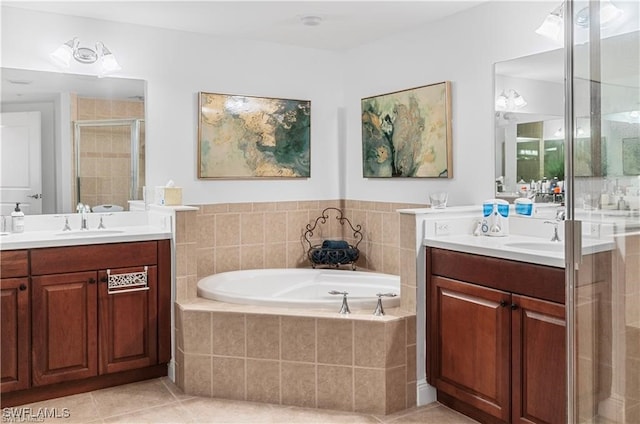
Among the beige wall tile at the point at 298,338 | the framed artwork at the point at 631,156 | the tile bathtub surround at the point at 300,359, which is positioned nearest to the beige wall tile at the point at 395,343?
the tile bathtub surround at the point at 300,359

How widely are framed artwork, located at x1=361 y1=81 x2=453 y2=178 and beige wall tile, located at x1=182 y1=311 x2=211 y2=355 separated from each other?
5.83 ft

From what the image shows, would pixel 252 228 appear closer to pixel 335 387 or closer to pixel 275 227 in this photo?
pixel 275 227

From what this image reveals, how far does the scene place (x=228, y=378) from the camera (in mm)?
3160

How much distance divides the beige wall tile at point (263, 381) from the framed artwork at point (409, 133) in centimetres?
168

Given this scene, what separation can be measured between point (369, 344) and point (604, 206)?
1939 mm

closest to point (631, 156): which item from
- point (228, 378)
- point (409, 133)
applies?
point (228, 378)

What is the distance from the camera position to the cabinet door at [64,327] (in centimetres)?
304

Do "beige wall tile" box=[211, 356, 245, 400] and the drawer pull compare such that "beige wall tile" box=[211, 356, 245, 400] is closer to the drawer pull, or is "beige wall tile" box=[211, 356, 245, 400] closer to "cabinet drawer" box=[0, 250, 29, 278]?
the drawer pull

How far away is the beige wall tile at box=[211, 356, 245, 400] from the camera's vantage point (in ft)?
10.3

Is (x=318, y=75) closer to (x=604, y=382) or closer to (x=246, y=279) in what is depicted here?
(x=246, y=279)

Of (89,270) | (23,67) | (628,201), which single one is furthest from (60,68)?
(628,201)

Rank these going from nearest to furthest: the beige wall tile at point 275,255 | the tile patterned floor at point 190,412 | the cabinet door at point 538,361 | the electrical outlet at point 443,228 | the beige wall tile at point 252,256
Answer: the cabinet door at point 538,361 < the tile patterned floor at point 190,412 < the electrical outlet at point 443,228 < the beige wall tile at point 252,256 < the beige wall tile at point 275,255

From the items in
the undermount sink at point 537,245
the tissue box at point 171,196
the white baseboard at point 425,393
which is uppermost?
the tissue box at point 171,196

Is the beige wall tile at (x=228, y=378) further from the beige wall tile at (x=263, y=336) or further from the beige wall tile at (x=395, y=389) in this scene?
the beige wall tile at (x=395, y=389)
